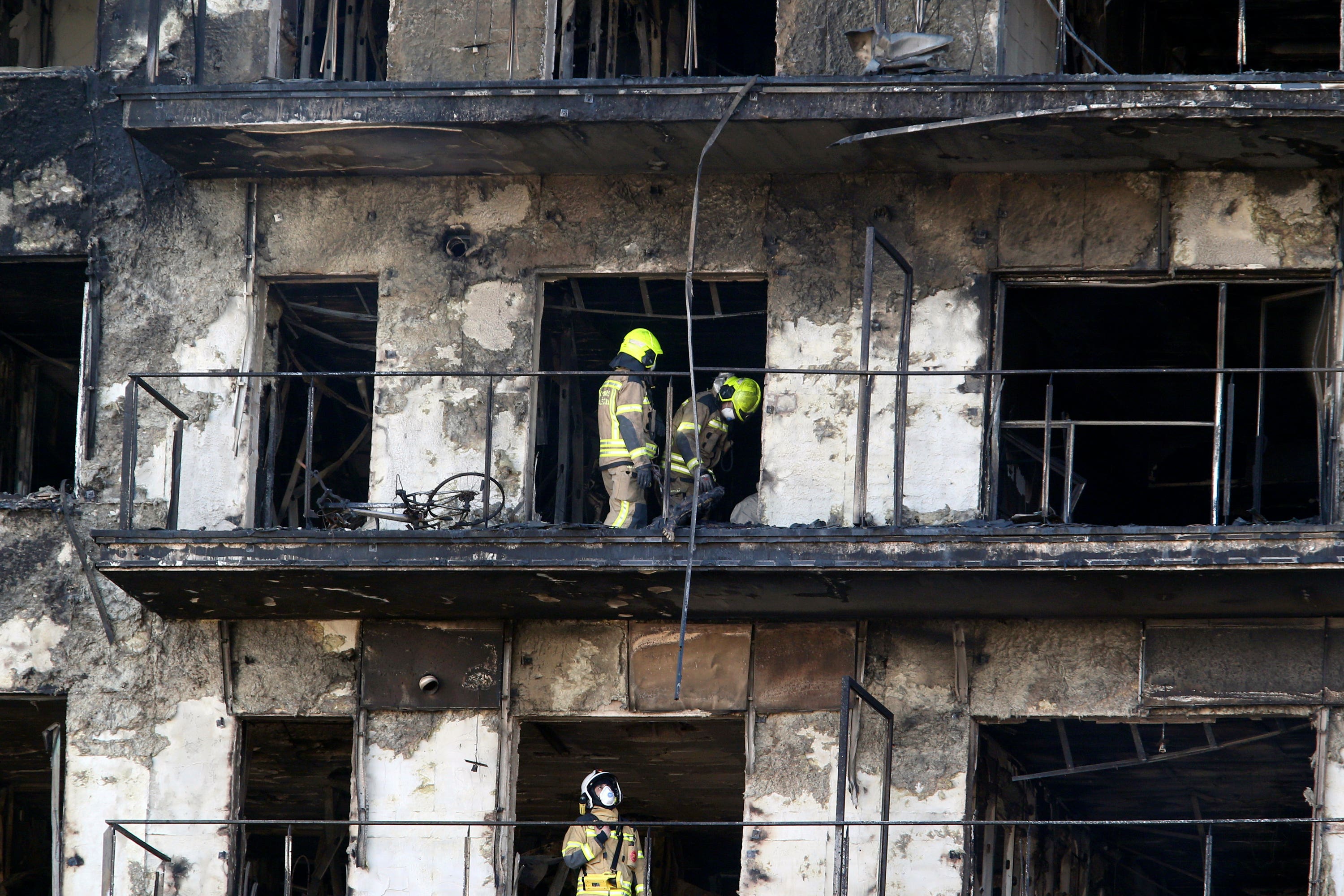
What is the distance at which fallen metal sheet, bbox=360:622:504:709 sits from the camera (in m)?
13.1

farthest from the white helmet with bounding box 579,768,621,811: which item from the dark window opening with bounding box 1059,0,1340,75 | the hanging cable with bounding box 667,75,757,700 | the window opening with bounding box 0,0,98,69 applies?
the window opening with bounding box 0,0,98,69

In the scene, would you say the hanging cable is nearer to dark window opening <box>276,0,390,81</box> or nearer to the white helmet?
the white helmet

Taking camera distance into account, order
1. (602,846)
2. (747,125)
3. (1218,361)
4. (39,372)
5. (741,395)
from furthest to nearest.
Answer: (39,372)
(741,395)
(1218,361)
(602,846)
(747,125)

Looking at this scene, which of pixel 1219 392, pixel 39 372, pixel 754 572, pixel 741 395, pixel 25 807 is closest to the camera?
pixel 754 572

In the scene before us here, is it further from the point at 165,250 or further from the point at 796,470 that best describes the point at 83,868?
the point at 796,470

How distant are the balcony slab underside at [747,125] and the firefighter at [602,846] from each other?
13.4ft

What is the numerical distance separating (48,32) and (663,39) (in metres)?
4.62

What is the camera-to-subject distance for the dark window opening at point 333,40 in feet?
47.4

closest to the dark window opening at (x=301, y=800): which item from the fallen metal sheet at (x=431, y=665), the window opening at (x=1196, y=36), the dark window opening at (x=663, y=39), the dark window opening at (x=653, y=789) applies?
the dark window opening at (x=653, y=789)

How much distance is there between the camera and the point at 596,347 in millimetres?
16422

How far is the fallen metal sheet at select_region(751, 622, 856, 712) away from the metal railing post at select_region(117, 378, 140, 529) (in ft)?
13.2

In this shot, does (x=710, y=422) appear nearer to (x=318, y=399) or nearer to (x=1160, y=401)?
(x=318, y=399)

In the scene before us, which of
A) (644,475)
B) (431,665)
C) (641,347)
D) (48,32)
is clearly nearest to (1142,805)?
(644,475)

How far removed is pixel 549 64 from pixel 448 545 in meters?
3.51
